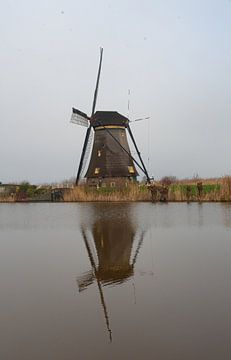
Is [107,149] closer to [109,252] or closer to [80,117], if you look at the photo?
[80,117]

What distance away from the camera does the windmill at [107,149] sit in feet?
102

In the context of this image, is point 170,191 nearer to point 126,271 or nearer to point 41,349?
point 126,271

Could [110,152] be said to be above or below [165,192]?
above

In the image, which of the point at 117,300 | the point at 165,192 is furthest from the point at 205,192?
the point at 117,300

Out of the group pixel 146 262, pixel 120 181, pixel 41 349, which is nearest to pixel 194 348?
pixel 41 349

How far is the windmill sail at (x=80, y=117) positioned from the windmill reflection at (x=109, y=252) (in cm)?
1920

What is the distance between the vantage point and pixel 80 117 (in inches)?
1248

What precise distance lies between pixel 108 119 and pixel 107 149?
7.25 ft

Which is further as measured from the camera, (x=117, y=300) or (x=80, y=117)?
(x=80, y=117)

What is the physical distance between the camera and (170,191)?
25.8m

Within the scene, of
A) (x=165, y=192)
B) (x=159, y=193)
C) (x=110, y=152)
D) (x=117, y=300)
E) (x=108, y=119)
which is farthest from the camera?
(x=108, y=119)

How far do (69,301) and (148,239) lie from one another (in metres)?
4.93

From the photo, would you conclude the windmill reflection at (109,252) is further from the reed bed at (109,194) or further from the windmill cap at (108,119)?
the windmill cap at (108,119)

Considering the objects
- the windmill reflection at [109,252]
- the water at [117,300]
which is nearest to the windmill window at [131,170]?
the windmill reflection at [109,252]
